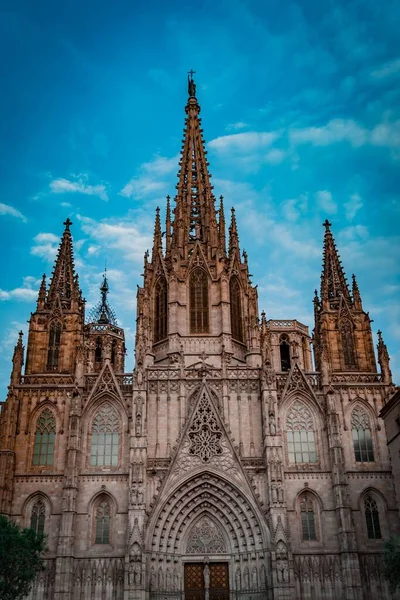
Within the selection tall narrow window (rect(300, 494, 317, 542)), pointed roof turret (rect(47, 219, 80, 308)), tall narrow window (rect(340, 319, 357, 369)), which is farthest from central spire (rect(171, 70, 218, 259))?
tall narrow window (rect(300, 494, 317, 542))

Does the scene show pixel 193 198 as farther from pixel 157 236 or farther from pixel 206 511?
pixel 206 511

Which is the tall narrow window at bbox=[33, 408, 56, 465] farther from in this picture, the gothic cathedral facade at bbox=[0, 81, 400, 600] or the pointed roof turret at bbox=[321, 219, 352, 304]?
the pointed roof turret at bbox=[321, 219, 352, 304]

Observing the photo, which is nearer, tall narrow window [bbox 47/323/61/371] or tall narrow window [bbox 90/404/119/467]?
tall narrow window [bbox 90/404/119/467]

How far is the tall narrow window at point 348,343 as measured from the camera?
48969mm

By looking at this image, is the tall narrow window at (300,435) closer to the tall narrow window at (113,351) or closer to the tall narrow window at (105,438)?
the tall narrow window at (105,438)

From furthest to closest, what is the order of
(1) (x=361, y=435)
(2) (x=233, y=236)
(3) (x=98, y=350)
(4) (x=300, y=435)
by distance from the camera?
1. (3) (x=98, y=350)
2. (2) (x=233, y=236)
3. (1) (x=361, y=435)
4. (4) (x=300, y=435)

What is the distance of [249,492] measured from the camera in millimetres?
42000

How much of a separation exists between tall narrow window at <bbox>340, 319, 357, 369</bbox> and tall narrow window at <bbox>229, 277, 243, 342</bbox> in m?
7.60

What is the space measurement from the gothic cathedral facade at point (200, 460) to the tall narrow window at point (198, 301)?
0.37 feet

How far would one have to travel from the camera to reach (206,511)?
141 feet

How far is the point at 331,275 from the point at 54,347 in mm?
22343

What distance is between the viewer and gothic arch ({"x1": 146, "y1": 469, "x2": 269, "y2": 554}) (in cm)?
4128

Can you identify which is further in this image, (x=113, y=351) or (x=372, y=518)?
(x=113, y=351)

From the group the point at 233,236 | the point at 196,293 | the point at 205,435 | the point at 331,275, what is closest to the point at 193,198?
the point at 233,236
